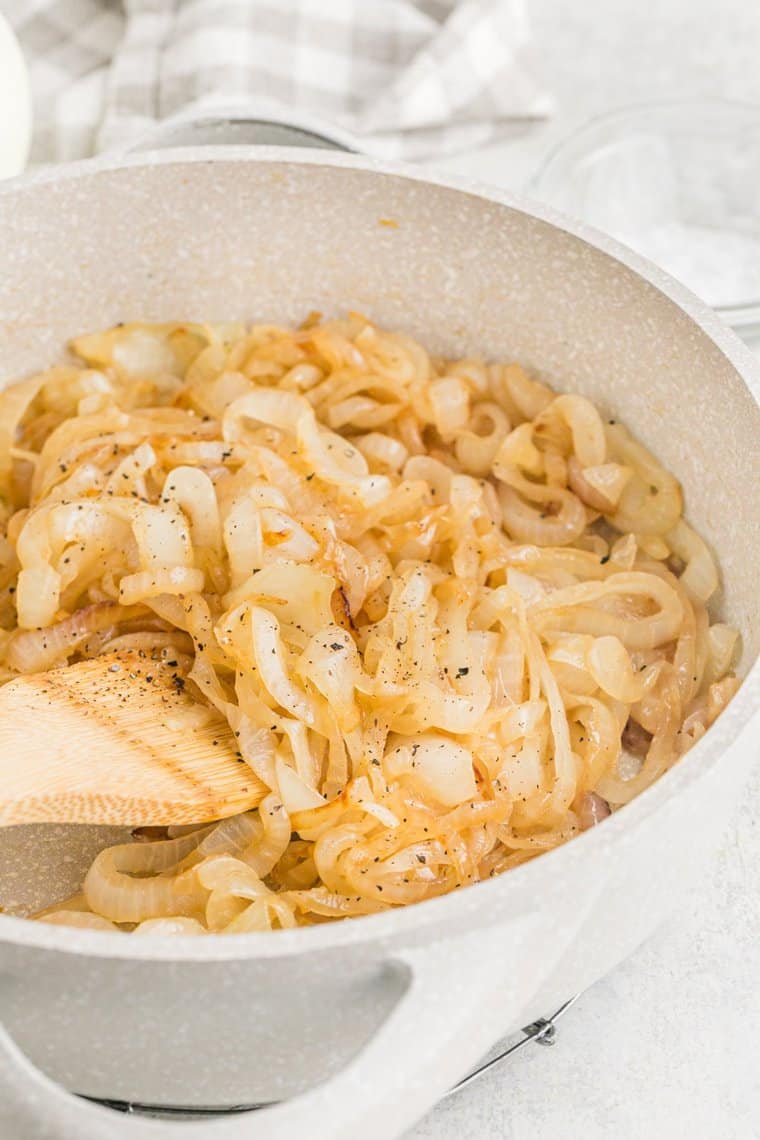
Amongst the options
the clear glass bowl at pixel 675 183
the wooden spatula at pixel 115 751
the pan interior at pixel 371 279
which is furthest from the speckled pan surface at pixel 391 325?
the clear glass bowl at pixel 675 183

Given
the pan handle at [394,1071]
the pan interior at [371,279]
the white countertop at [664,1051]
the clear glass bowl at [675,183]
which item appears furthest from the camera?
the clear glass bowl at [675,183]

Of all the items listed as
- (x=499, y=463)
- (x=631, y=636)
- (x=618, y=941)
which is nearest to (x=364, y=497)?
(x=499, y=463)

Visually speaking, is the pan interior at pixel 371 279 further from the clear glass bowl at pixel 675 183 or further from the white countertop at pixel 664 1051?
the clear glass bowl at pixel 675 183

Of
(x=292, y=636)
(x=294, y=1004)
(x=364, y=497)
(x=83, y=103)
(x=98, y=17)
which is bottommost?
(x=294, y=1004)

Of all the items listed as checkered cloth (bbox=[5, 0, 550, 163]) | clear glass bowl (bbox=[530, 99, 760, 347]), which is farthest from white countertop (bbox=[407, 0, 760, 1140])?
checkered cloth (bbox=[5, 0, 550, 163])

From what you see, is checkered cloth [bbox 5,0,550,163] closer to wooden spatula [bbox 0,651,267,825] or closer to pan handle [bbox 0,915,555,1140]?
wooden spatula [bbox 0,651,267,825]

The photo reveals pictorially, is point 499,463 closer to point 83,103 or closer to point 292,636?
point 292,636
